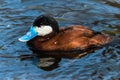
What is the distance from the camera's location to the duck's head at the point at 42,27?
29.6 feet

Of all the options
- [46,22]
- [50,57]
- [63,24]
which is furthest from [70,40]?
[63,24]

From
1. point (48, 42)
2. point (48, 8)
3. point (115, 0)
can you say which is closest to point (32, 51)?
point (48, 42)

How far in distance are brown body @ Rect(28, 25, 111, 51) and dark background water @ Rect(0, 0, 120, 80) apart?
0.70ft

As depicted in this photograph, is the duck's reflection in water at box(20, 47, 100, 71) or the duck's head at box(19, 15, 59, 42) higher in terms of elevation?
the duck's head at box(19, 15, 59, 42)

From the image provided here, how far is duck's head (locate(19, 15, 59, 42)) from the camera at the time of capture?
9008 millimetres

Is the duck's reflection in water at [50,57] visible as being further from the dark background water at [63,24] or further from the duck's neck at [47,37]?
the duck's neck at [47,37]

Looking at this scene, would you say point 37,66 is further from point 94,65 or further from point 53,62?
point 94,65

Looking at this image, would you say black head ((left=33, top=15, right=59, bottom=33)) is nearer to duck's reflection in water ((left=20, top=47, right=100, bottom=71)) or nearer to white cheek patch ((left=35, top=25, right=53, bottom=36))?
white cheek patch ((left=35, top=25, right=53, bottom=36))

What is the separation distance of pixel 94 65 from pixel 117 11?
9.65 feet

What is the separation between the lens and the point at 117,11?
1073 centimetres

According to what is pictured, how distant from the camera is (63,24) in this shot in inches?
397

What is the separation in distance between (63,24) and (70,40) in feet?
4.34

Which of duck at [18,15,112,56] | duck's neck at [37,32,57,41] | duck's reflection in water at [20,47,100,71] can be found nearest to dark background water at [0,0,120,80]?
duck's reflection in water at [20,47,100,71]

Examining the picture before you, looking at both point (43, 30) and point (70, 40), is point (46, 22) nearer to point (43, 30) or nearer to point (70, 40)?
point (43, 30)
